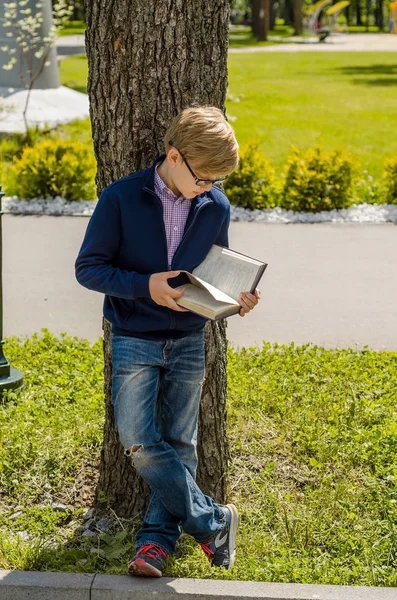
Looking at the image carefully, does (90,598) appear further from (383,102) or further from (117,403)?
(383,102)

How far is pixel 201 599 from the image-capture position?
3512mm

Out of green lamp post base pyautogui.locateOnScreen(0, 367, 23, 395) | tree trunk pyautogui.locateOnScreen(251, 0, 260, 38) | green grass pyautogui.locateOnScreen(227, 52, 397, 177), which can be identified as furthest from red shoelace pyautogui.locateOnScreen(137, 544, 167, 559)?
tree trunk pyautogui.locateOnScreen(251, 0, 260, 38)

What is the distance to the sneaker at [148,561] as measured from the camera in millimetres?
3533

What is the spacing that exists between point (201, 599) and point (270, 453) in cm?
126

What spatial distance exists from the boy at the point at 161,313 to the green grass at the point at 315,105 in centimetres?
997

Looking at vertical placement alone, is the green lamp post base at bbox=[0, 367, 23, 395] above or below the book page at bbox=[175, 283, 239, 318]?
below

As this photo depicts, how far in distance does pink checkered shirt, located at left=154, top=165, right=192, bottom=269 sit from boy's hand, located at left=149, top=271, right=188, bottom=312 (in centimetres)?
20

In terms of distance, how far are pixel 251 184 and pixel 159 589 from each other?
24.0 feet

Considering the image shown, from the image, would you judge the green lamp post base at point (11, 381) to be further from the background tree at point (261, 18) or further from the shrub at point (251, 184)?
the background tree at point (261, 18)

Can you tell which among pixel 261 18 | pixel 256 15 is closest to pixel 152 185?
pixel 261 18

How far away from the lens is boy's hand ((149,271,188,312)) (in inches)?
129

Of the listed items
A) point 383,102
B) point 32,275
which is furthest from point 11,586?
point 383,102

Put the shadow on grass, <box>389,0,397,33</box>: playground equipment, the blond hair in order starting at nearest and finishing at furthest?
the blond hair < the shadow on grass < <box>389,0,397,33</box>: playground equipment

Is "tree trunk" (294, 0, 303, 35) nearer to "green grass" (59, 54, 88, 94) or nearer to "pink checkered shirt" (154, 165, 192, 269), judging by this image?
"green grass" (59, 54, 88, 94)
